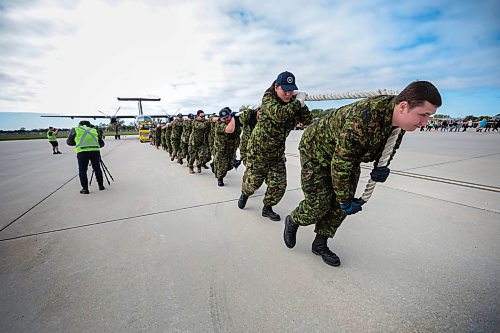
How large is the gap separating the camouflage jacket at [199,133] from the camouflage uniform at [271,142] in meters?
3.20

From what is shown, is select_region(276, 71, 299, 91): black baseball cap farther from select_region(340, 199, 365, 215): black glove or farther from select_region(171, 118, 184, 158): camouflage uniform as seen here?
select_region(171, 118, 184, 158): camouflage uniform

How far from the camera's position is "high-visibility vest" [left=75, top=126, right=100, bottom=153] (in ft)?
14.5

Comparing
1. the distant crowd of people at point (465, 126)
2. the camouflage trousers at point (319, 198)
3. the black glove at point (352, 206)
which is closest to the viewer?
the black glove at point (352, 206)

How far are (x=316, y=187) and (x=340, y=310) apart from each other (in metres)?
0.96

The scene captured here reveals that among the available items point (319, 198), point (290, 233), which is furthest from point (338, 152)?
point (290, 233)

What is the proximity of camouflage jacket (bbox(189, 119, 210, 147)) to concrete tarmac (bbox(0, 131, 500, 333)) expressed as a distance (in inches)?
99.7

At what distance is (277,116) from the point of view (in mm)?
2590

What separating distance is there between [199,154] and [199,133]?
581 millimetres

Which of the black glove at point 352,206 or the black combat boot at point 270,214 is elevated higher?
the black glove at point 352,206

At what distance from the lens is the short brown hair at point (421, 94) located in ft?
4.52

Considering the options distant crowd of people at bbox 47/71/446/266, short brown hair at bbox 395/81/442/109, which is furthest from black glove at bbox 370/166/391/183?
short brown hair at bbox 395/81/442/109

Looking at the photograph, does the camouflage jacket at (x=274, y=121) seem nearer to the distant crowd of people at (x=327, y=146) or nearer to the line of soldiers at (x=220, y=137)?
the distant crowd of people at (x=327, y=146)

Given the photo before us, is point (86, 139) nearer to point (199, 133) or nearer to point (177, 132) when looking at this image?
point (199, 133)

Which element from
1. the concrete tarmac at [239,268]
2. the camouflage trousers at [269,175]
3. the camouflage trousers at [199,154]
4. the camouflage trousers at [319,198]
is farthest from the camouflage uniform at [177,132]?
the camouflage trousers at [319,198]
